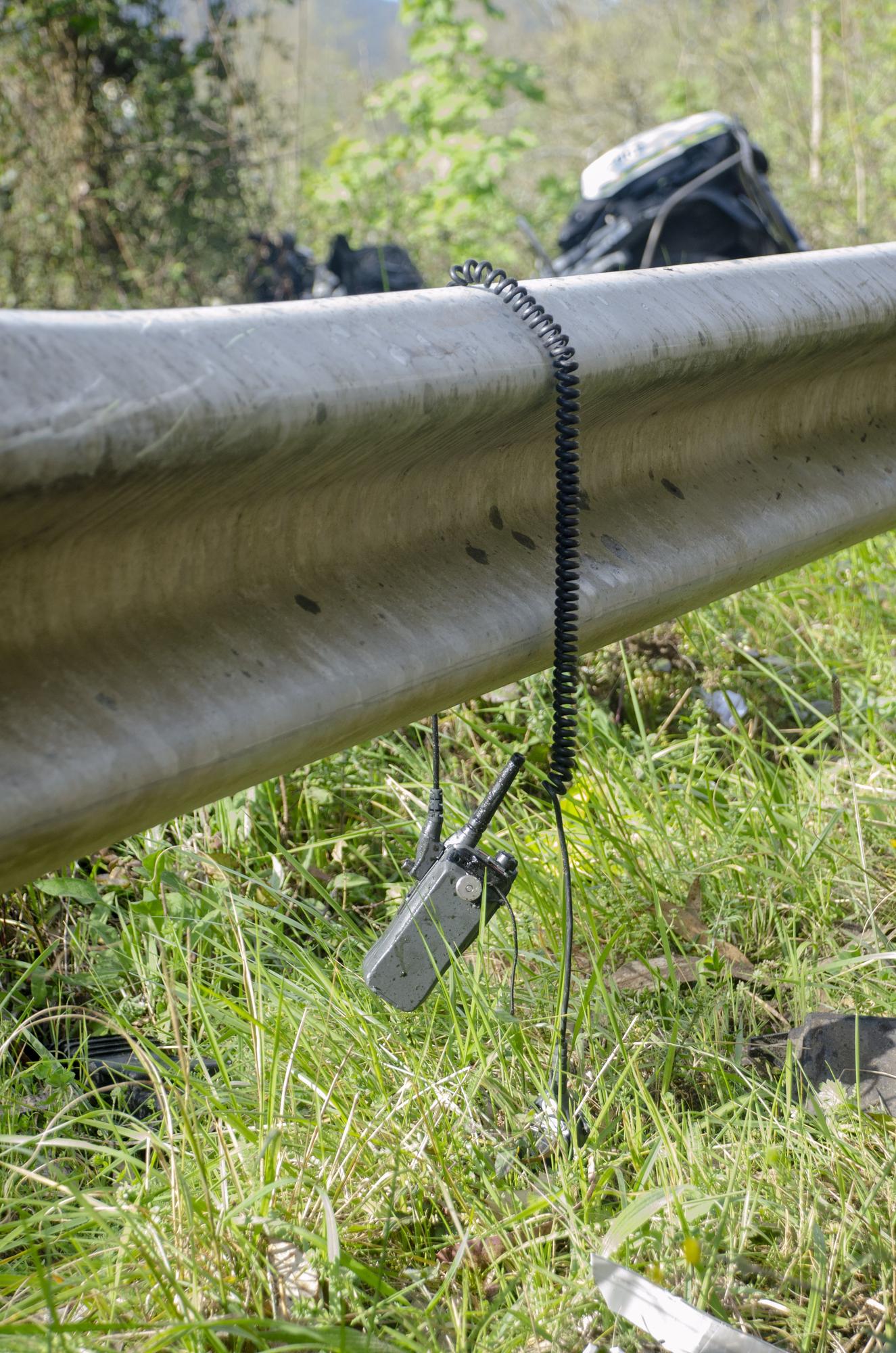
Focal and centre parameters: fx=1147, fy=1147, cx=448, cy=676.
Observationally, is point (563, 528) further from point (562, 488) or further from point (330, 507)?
point (330, 507)

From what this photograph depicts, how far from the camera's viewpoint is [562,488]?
1378 millimetres

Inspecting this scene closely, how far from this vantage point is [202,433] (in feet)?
3.14

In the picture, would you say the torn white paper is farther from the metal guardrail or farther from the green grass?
the metal guardrail

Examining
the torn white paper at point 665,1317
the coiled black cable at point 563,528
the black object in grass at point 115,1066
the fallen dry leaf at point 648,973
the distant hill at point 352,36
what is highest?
the distant hill at point 352,36

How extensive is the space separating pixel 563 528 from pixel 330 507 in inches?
12.9

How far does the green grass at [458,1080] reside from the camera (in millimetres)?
1212

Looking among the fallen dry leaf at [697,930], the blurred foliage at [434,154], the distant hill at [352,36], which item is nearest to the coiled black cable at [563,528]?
the fallen dry leaf at [697,930]

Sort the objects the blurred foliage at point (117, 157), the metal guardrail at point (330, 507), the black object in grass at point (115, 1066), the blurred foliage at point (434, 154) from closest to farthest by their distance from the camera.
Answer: the metal guardrail at point (330, 507), the black object in grass at point (115, 1066), the blurred foliage at point (117, 157), the blurred foliage at point (434, 154)

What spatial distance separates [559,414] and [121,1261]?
3.46ft

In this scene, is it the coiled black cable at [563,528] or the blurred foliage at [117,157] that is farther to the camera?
the blurred foliage at [117,157]

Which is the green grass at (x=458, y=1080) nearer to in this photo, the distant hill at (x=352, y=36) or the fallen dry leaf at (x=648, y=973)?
the fallen dry leaf at (x=648, y=973)

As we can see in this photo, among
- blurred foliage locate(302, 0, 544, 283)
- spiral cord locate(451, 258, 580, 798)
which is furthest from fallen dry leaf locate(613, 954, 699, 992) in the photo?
blurred foliage locate(302, 0, 544, 283)

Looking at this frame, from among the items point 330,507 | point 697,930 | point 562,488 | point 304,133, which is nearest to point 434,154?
point 304,133

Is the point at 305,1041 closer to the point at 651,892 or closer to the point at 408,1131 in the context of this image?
the point at 408,1131
